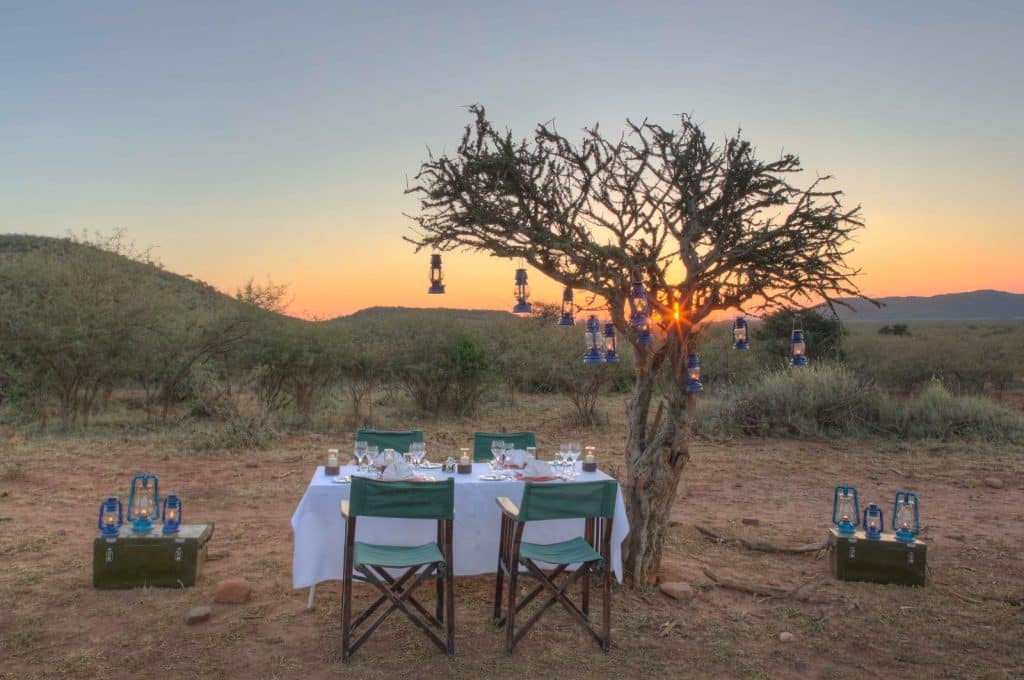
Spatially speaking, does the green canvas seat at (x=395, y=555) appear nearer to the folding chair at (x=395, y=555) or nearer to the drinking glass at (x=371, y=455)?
the folding chair at (x=395, y=555)

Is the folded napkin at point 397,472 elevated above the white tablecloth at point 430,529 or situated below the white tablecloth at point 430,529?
above

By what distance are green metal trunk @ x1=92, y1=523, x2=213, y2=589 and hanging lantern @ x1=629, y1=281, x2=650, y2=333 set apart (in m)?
3.43

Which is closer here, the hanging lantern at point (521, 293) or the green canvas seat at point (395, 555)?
the green canvas seat at point (395, 555)

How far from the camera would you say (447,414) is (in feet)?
44.8

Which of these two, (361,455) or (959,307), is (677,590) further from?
(959,307)

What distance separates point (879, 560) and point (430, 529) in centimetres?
332

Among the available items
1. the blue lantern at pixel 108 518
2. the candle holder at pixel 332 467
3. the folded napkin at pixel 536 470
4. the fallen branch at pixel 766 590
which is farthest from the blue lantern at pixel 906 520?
the blue lantern at pixel 108 518

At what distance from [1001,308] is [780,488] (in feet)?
288

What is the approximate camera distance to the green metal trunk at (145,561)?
4.80 metres

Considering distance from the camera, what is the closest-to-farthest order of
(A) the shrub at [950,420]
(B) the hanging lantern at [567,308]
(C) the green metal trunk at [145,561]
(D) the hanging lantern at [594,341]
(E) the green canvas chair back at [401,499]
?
(E) the green canvas chair back at [401,499]
(C) the green metal trunk at [145,561]
(B) the hanging lantern at [567,308]
(D) the hanging lantern at [594,341]
(A) the shrub at [950,420]

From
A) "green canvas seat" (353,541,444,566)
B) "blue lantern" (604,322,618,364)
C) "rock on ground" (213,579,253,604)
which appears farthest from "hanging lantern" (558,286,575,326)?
"rock on ground" (213,579,253,604)

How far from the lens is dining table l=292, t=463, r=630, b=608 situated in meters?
4.55

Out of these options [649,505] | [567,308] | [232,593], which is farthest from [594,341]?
[232,593]

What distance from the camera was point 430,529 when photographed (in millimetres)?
4828
